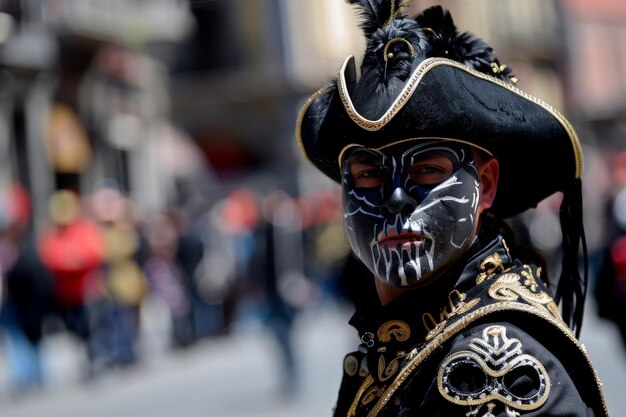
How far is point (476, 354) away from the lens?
91.9 inches

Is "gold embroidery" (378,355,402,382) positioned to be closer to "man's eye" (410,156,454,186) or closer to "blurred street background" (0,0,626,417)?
"man's eye" (410,156,454,186)

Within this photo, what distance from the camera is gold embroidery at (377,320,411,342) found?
2.58m

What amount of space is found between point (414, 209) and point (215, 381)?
933 cm

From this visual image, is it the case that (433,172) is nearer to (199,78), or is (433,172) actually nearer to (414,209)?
(414,209)

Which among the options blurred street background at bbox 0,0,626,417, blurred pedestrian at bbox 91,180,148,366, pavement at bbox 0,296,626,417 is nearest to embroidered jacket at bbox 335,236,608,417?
blurred street background at bbox 0,0,626,417

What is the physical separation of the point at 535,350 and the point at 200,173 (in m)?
25.4

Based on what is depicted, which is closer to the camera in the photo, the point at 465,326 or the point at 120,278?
the point at 465,326

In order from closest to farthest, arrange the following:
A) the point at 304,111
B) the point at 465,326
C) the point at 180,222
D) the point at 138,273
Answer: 1. the point at 465,326
2. the point at 304,111
3. the point at 138,273
4. the point at 180,222

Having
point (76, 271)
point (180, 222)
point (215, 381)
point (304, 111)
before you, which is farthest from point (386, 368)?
point (180, 222)

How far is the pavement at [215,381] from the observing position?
9.61m

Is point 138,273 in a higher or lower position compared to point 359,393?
higher

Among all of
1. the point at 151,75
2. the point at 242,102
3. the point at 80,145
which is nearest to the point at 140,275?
the point at 80,145

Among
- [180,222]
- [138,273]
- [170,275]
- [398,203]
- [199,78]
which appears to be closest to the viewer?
[398,203]

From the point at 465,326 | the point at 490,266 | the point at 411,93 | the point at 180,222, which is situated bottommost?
the point at 465,326
